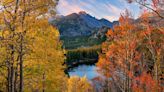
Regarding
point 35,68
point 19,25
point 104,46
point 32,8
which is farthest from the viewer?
point 104,46

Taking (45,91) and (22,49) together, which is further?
(45,91)

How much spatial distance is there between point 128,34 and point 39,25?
43.8 ft

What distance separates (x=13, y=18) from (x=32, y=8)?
1.71m

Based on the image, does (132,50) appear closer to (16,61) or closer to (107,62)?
(107,62)

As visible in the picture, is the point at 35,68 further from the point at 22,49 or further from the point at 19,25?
the point at 19,25

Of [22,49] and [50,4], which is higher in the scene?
[50,4]

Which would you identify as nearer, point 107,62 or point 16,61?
point 16,61

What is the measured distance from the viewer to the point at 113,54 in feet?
123

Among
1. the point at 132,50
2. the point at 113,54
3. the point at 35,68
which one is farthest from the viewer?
the point at 113,54

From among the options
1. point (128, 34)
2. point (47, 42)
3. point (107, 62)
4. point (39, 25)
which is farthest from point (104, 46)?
point (39, 25)

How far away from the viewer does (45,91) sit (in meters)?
36.3

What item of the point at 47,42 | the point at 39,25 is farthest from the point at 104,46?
the point at 39,25

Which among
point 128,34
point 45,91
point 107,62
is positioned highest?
point 128,34

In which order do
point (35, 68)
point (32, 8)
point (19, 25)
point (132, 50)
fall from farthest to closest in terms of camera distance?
point (132, 50) → point (35, 68) → point (32, 8) → point (19, 25)
